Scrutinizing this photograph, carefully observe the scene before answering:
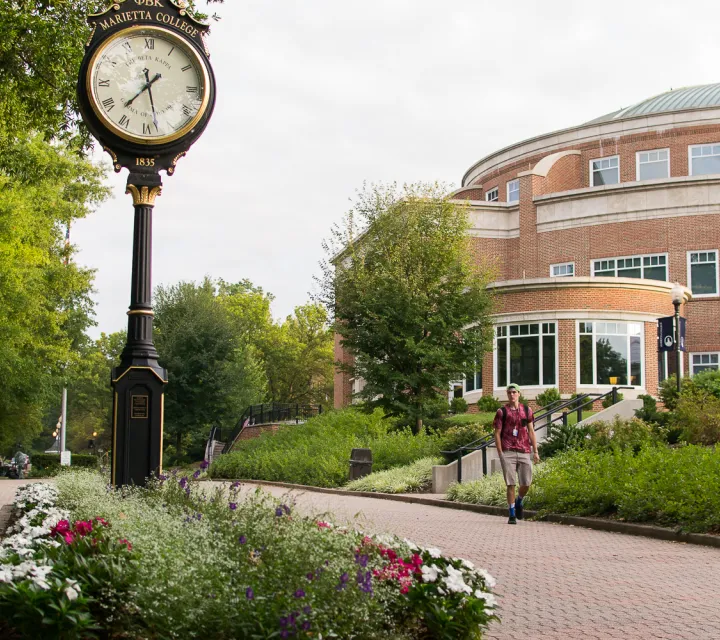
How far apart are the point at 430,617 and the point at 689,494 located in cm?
785

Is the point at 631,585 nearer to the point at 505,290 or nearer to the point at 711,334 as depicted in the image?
the point at 505,290

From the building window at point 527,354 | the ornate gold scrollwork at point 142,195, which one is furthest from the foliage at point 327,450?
the ornate gold scrollwork at point 142,195

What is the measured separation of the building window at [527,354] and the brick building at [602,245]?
0.04 m

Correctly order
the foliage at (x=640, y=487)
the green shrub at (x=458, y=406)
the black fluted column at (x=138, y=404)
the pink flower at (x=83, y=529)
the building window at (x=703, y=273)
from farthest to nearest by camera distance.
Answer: the building window at (x=703, y=273) → the green shrub at (x=458, y=406) → the foliage at (x=640, y=487) → the black fluted column at (x=138, y=404) → the pink flower at (x=83, y=529)

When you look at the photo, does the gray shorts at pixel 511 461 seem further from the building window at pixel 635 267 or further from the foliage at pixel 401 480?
the building window at pixel 635 267

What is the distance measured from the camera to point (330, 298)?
35688 mm

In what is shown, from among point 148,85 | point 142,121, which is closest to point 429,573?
point 142,121

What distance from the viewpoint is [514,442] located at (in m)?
14.3

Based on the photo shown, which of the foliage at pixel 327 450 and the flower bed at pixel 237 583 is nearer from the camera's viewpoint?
the flower bed at pixel 237 583

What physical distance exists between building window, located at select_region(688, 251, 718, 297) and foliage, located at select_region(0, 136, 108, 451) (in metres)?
25.4

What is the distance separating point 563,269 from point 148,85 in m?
36.3

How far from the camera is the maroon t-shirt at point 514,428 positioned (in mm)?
14336

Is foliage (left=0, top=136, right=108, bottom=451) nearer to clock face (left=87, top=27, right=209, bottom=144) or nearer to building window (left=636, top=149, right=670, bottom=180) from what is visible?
clock face (left=87, top=27, right=209, bottom=144)

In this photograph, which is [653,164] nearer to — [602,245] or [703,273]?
[602,245]
